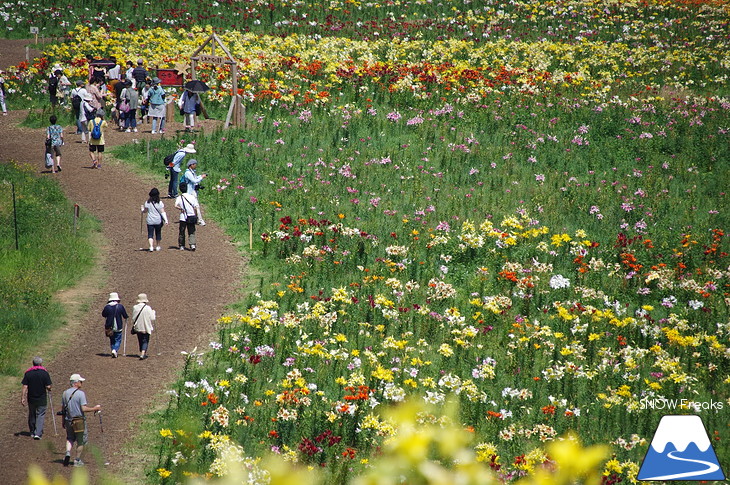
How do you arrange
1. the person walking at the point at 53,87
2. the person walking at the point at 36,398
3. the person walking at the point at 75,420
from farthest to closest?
the person walking at the point at 53,87 < the person walking at the point at 36,398 < the person walking at the point at 75,420

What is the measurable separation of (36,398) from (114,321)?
2778 millimetres

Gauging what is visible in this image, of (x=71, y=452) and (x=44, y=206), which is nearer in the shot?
(x=71, y=452)

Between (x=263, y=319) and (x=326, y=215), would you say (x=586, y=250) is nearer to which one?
(x=326, y=215)

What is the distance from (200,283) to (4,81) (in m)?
17.9

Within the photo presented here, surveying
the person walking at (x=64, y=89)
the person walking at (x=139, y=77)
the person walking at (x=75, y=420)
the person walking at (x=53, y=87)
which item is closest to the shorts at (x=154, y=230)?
the person walking at (x=75, y=420)

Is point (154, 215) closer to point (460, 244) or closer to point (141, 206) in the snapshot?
point (141, 206)

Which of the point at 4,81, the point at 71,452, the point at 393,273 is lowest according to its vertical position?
the point at 71,452

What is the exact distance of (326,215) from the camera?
69.9ft

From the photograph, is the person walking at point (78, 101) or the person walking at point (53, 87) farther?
the person walking at point (53, 87)

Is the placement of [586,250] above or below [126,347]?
above

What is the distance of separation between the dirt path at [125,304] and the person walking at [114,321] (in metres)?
0.30

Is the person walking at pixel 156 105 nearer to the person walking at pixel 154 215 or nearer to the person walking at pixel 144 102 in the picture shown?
the person walking at pixel 144 102

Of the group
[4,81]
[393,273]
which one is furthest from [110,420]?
[4,81]

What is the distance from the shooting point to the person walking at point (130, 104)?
27.2 m
